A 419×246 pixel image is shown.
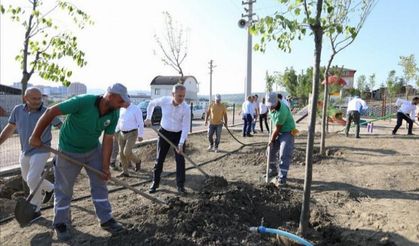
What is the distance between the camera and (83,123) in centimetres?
412

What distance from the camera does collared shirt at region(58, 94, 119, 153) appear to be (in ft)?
13.3

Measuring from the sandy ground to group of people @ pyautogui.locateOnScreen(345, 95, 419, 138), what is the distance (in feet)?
17.7

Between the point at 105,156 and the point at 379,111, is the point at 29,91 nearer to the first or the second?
the point at 105,156

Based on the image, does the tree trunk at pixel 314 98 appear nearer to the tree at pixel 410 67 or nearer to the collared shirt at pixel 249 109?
the collared shirt at pixel 249 109

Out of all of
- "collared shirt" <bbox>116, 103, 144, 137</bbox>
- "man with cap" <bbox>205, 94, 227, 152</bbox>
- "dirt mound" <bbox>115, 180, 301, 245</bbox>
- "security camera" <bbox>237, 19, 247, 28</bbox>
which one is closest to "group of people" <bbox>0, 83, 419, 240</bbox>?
"dirt mound" <bbox>115, 180, 301, 245</bbox>

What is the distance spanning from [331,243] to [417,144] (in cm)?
883

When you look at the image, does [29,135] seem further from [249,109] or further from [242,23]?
[242,23]

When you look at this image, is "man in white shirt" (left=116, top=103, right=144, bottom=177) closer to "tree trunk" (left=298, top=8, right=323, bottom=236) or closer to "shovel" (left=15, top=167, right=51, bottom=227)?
"shovel" (left=15, top=167, right=51, bottom=227)

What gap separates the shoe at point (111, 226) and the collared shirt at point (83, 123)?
0.87m

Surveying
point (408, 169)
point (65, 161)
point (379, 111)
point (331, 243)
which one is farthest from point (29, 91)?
point (379, 111)

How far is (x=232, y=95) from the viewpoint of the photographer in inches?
5084

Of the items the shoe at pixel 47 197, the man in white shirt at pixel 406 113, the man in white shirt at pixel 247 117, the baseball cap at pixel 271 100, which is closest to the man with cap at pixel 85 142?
the shoe at pixel 47 197

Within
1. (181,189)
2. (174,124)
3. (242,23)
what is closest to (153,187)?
(181,189)

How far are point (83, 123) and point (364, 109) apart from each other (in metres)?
12.4
